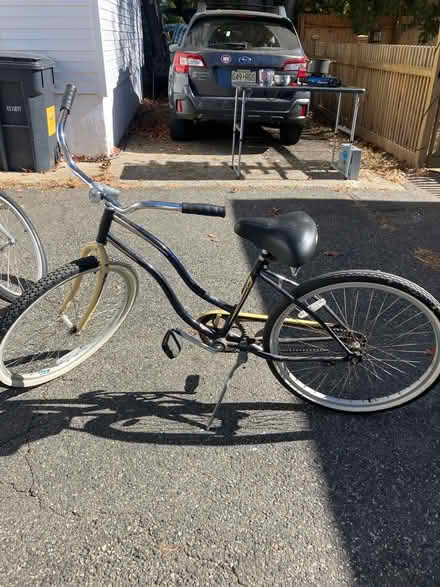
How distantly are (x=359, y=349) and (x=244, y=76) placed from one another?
5350 millimetres

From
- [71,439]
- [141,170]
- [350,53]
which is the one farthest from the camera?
[350,53]

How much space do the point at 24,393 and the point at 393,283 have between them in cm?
194

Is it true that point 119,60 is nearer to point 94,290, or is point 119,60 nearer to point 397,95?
point 397,95

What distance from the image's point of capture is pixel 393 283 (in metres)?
2.20

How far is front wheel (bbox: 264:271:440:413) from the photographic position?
2225mm

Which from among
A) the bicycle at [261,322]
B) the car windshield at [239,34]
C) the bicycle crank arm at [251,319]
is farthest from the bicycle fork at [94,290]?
the car windshield at [239,34]

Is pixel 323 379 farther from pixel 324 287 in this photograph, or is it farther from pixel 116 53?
pixel 116 53

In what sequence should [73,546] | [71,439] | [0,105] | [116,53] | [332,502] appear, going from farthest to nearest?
[116,53] → [0,105] → [71,439] → [332,502] → [73,546]

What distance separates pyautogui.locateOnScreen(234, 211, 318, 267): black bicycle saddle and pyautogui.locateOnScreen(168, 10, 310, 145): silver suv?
16.2 feet

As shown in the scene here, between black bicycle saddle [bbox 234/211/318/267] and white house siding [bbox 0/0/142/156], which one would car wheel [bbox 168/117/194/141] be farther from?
black bicycle saddle [bbox 234/211/318/267]

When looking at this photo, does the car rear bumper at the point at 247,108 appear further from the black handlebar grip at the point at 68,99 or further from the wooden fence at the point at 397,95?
the black handlebar grip at the point at 68,99

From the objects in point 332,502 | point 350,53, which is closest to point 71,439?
point 332,502

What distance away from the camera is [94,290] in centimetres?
256

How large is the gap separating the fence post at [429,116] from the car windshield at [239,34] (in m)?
1.96
